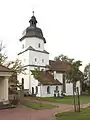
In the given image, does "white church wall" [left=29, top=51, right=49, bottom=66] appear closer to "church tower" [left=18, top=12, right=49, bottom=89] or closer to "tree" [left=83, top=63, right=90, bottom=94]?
"church tower" [left=18, top=12, right=49, bottom=89]

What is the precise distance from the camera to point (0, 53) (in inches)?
1617

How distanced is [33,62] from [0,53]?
1587cm

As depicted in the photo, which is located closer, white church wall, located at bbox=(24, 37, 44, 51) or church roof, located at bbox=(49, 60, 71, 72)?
white church wall, located at bbox=(24, 37, 44, 51)

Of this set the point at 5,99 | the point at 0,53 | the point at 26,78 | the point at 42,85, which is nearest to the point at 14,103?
the point at 5,99

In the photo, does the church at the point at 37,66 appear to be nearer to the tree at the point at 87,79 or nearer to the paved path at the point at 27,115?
the tree at the point at 87,79

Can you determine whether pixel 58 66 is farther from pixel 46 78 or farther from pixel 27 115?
pixel 27 115

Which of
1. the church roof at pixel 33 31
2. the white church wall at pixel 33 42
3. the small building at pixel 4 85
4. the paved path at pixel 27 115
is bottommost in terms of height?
the paved path at pixel 27 115

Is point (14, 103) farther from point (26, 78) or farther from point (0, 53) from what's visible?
point (26, 78)

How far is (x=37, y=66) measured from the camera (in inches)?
2211

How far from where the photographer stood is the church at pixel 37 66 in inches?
2078

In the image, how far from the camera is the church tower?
5534 centimetres

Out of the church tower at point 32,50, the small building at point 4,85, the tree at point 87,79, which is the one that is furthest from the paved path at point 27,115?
the tree at point 87,79

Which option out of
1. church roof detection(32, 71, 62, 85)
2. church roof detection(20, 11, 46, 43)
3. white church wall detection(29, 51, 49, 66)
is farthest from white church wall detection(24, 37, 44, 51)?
church roof detection(32, 71, 62, 85)

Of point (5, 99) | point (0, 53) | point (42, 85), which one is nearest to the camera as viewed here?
point (5, 99)
